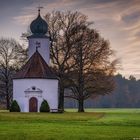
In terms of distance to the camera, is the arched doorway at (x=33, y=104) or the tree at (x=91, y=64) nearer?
the arched doorway at (x=33, y=104)

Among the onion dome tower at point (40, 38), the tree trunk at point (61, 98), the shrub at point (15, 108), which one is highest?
the onion dome tower at point (40, 38)

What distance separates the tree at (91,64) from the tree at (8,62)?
10.7m

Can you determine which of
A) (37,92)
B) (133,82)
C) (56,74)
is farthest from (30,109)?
(133,82)

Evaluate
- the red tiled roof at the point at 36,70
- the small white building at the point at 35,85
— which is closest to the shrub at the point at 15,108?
the small white building at the point at 35,85

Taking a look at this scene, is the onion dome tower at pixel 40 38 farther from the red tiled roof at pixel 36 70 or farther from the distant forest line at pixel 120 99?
the distant forest line at pixel 120 99

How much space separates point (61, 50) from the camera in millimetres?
83125

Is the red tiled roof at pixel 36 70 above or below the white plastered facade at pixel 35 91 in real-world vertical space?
above

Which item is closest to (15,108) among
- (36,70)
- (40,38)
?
(36,70)

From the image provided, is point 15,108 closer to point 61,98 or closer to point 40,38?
point 61,98

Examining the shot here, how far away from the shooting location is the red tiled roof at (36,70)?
7712 centimetres

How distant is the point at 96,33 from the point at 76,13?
4919 mm

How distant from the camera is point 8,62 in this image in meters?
90.7

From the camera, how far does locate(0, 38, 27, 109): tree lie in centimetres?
8888

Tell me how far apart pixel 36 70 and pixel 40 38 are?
29.1 ft
